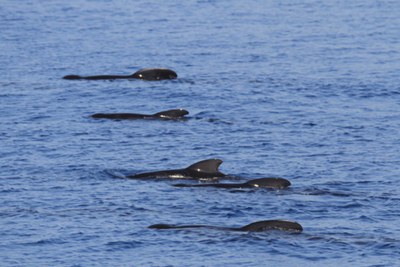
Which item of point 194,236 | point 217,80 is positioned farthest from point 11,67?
point 194,236

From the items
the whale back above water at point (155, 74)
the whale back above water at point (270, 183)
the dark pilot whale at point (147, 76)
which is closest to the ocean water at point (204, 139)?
the whale back above water at point (270, 183)

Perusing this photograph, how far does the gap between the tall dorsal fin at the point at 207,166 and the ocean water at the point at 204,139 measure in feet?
2.74

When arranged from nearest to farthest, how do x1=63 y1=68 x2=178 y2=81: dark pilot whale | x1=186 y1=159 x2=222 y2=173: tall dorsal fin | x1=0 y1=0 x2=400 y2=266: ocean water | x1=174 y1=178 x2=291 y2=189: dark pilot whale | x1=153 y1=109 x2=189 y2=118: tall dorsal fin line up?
x1=0 y1=0 x2=400 y2=266: ocean water < x1=174 y1=178 x2=291 y2=189: dark pilot whale < x1=186 y1=159 x2=222 y2=173: tall dorsal fin < x1=153 y1=109 x2=189 y2=118: tall dorsal fin < x1=63 y1=68 x2=178 y2=81: dark pilot whale

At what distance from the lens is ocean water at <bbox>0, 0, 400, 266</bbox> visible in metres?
24.8

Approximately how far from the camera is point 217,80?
44.1 meters

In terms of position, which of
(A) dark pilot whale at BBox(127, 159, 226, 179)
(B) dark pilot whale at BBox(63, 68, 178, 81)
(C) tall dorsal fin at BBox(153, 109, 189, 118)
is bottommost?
(B) dark pilot whale at BBox(63, 68, 178, 81)

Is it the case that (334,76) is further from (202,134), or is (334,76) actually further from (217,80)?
(202,134)

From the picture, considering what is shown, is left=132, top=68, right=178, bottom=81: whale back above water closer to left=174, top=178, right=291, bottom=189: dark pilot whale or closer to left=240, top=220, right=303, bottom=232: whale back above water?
left=174, top=178, right=291, bottom=189: dark pilot whale

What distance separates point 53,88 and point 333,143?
12199 millimetres

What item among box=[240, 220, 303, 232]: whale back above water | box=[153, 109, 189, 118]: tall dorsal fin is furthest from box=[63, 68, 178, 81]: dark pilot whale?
box=[240, 220, 303, 232]: whale back above water

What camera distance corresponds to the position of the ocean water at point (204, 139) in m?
24.8

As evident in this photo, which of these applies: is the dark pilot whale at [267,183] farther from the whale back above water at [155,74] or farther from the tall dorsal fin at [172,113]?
the whale back above water at [155,74]

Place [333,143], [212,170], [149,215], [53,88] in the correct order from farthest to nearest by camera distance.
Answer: [53,88]
[333,143]
[212,170]
[149,215]

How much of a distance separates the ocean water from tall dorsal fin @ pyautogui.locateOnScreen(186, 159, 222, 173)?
0.83 m
